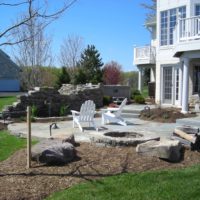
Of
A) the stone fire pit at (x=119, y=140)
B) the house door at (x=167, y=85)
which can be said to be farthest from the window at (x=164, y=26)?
the stone fire pit at (x=119, y=140)

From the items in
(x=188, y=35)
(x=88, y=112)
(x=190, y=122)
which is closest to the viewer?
(x=88, y=112)

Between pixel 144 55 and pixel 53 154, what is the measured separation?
65.5 feet

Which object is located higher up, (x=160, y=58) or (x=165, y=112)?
(x=160, y=58)

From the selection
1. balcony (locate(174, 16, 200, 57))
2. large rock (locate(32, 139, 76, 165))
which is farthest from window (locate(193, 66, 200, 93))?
large rock (locate(32, 139, 76, 165))

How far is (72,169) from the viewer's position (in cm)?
710

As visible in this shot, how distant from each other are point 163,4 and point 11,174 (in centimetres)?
1734

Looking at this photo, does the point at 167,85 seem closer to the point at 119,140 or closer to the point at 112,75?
the point at 119,140

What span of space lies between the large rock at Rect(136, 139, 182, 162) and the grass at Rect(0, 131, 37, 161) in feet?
9.59

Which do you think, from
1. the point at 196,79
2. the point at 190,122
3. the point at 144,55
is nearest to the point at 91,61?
the point at 144,55

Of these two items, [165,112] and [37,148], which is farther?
[165,112]

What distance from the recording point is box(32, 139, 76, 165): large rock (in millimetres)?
7324

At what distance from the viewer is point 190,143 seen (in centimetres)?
877

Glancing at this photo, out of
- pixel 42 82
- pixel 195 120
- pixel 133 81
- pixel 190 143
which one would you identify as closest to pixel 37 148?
pixel 190 143

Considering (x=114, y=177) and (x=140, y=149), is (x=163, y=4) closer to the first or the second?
(x=140, y=149)
